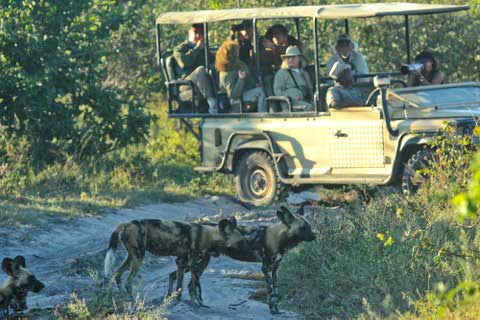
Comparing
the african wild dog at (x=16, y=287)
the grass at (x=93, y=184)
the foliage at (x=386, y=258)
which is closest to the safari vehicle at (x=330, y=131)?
the grass at (x=93, y=184)

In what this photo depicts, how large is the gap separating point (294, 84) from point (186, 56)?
5.00ft

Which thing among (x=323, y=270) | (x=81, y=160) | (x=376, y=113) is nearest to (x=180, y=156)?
(x=81, y=160)

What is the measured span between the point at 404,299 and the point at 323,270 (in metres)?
1.10

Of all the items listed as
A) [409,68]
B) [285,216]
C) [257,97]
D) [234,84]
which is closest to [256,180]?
[257,97]

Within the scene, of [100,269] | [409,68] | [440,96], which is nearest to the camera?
[100,269]

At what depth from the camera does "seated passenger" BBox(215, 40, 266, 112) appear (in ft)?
41.4

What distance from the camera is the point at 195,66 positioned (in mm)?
13227

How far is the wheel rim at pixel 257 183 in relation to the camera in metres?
12.7

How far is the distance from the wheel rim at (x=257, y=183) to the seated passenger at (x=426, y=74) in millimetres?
1954

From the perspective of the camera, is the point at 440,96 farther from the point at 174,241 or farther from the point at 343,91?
the point at 174,241

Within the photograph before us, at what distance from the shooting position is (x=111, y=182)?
1320 cm

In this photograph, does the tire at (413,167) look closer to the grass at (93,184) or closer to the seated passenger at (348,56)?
the seated passenger at (348,56)

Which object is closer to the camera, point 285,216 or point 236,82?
point 285,216

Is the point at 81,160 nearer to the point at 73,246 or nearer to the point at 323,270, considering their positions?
the point at 73,246
